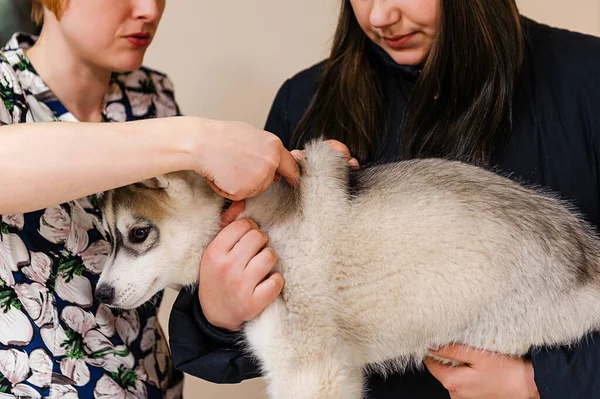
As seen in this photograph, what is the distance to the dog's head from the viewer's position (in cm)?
153

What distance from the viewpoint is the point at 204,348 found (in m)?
1.63

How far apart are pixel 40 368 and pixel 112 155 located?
613 mm

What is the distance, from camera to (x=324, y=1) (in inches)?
114

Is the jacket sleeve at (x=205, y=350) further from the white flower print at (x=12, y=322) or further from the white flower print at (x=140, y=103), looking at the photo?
the white flower print at (x=140, y=103)

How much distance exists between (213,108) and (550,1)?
5.74 feet

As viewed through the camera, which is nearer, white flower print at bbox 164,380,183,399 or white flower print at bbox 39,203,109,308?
white flower print at bbox 39,203,109,308

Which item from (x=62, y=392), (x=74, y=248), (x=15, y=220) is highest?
(x=15, y=220)

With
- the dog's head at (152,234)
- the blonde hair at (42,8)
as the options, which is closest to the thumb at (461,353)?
the dog's head at (152,234)

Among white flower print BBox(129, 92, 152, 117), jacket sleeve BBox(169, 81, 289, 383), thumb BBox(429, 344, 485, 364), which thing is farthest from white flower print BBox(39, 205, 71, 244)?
thumb BBox(429, 344, 485, 364)

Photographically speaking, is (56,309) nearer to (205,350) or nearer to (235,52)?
(205,350)

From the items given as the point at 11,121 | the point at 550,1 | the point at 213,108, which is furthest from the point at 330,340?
the point at 550,1

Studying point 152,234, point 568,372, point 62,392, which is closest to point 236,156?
point 152,234

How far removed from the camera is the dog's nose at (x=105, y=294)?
1524mm

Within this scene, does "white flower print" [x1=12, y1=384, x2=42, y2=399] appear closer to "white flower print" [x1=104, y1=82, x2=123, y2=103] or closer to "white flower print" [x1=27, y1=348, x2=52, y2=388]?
"white flower print" [x1=27, y1=348, x2=52, y2=388]
